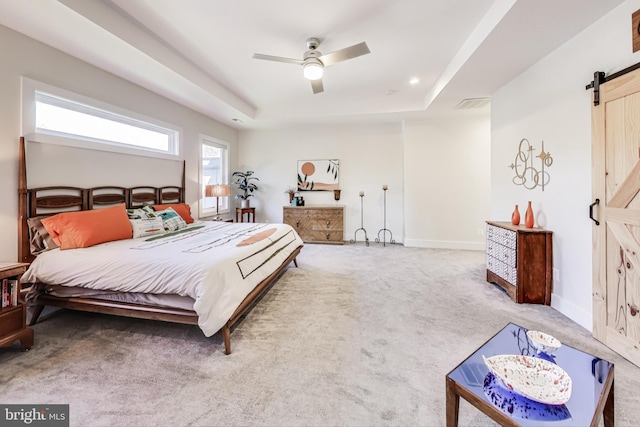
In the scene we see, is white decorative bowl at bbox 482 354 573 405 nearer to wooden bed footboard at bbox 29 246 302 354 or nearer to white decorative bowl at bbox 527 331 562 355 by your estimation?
white decorative bowl at bbox 527 331 562 355

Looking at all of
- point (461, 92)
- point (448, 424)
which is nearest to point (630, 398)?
point (448, 424)

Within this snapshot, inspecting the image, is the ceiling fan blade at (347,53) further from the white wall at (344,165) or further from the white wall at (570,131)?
the white wall at (344,165)

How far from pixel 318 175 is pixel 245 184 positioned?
5.82ft

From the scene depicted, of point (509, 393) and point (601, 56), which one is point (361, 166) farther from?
point (509, 393)

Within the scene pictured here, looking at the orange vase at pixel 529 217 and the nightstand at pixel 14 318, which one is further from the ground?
the orange vase at pixel 529 217

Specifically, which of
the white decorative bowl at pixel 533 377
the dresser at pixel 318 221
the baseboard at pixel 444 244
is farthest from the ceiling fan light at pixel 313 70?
the baseboard at pixel 444 244

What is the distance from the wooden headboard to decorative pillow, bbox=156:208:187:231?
471 millimetres

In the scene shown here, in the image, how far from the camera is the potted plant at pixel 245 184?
619cm

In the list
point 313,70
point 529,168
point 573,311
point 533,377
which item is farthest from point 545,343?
point 313,70

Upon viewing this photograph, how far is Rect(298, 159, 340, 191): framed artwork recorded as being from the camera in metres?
6.19

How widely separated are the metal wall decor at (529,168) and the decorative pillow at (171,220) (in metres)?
4.53

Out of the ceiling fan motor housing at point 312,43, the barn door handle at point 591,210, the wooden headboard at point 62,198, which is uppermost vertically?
the ceiling fan motor housing at point 312,43

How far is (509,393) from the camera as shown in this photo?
3.47 feet

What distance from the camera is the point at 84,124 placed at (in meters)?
3.14
